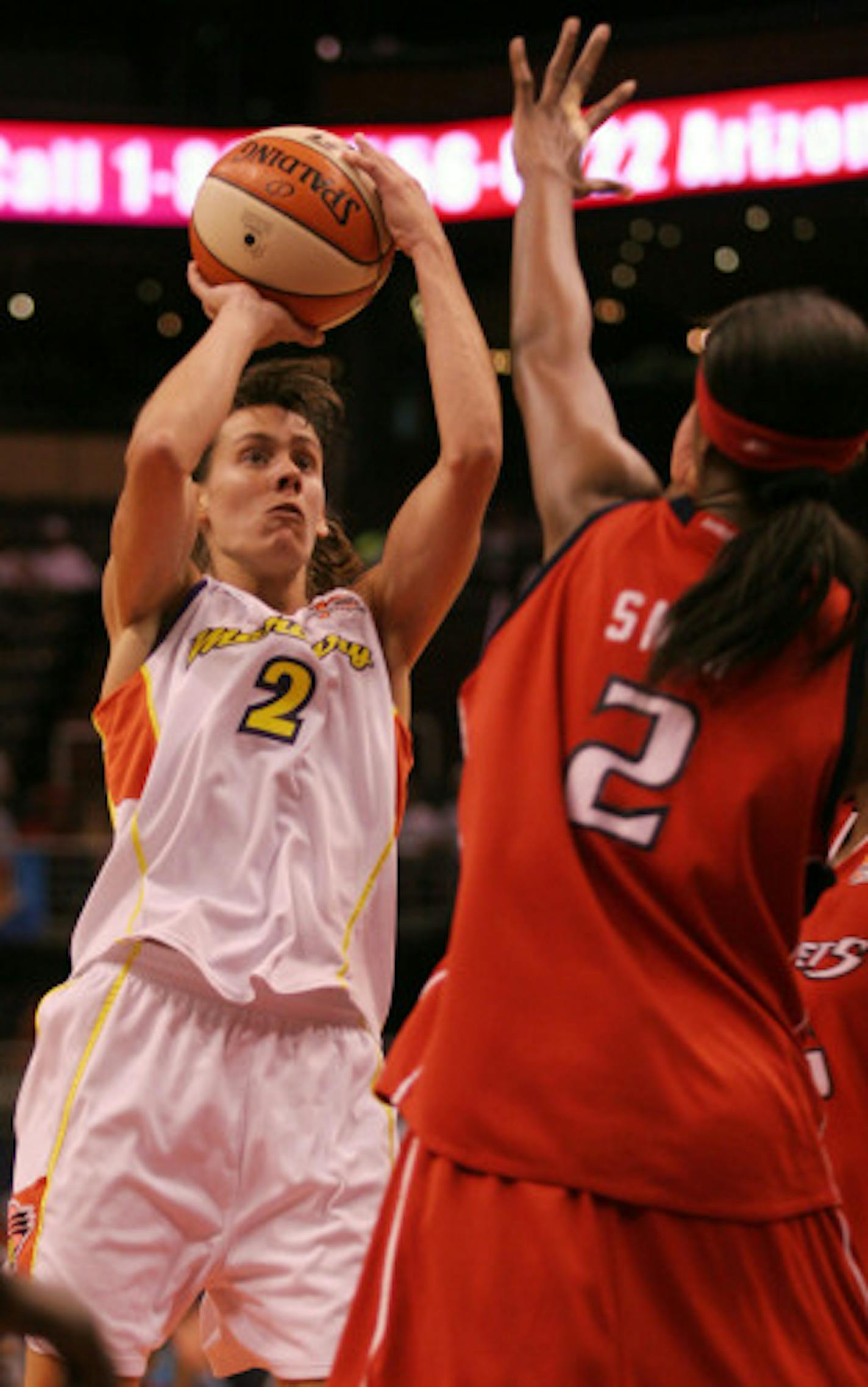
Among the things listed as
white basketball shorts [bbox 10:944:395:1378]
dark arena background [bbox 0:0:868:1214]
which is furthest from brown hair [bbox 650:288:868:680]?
dark arena background [bbox 0:0:868:1214]

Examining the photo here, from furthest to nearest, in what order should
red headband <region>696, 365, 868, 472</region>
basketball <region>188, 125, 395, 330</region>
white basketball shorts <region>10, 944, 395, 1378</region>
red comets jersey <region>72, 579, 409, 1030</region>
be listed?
basketball <region>188, 125, 395, 330</region> < red comets jersey <region>72, 579, 409, 1030</region> < white basketball shorts <region>10, 944, 395, 1378</region> < red headband <region>696, 365, 868, 472</region>

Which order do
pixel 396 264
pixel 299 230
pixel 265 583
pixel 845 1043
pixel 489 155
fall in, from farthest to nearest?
pixel 396 264
pixel 489 155
pixel 265 583
pixel 299 230
pixel 845 1043

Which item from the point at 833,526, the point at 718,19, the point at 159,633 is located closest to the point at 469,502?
the point at 159,633

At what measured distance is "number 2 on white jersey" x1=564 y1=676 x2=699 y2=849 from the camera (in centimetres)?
232

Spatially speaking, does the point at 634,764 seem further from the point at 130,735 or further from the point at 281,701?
the point at 130,735

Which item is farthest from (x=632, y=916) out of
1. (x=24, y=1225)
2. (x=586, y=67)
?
(x=24, y=1225)

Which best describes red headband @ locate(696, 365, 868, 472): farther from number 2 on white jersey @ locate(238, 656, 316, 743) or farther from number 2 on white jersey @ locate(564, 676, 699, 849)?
number 2 on white jersey @ locate(238, 656, 316, 743)

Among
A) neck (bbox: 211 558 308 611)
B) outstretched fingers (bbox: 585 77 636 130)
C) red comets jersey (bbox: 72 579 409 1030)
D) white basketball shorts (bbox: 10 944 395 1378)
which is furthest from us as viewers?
neck (bbox: 211 558 308 611)

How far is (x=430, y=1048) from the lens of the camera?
7.82 feet

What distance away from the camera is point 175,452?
3578 millimetres

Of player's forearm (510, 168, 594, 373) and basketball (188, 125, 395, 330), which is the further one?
basketball (188, 125, 395, 330)

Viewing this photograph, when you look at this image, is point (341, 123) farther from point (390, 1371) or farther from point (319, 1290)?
point (390, 1371)

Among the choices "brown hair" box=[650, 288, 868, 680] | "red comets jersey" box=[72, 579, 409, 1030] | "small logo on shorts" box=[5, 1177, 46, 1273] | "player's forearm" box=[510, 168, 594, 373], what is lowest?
"small logo on shorts" box=[5, 1177, 46, 1273]

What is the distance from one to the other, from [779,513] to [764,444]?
0.28 feet
